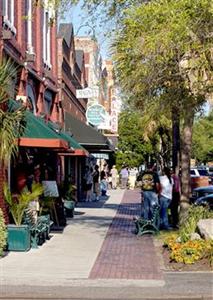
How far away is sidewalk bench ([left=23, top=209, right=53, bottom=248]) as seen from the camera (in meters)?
15.6

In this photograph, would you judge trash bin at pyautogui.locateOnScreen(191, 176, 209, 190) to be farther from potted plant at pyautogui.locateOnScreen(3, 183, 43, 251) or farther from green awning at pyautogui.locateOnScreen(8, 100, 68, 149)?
potted plant at pyautogui.locateOnScreen(3, 183, 43, 251)

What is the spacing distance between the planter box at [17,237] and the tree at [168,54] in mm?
3920

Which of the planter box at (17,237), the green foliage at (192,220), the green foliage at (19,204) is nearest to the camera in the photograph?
the green foliage at (192,220)

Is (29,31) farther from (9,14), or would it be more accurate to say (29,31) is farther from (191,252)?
(191,252)

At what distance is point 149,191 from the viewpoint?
19.9m

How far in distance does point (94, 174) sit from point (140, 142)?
2691 centimetres

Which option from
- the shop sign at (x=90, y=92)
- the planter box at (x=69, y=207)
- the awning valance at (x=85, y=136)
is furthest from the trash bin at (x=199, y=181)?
the planter box at (x=69, y=207)

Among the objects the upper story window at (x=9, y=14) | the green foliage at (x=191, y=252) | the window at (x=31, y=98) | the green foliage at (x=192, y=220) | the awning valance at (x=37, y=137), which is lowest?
the green foliage at (x=191, y=252)

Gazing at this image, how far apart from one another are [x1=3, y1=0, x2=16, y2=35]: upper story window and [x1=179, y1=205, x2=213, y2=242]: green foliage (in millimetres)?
6960

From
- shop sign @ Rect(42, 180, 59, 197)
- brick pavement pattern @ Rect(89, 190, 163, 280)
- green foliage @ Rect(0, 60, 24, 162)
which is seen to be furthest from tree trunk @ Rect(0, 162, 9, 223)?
shop sign @ Rect(42, 180, 59, 197)

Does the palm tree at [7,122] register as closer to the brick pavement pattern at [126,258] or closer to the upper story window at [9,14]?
the brick pavement pattern at [126,258]

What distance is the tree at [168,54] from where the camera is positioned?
1233 cm

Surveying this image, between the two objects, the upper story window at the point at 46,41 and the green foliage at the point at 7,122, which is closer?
the green foliage at the point at 7,122

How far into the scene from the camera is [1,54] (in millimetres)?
17062
